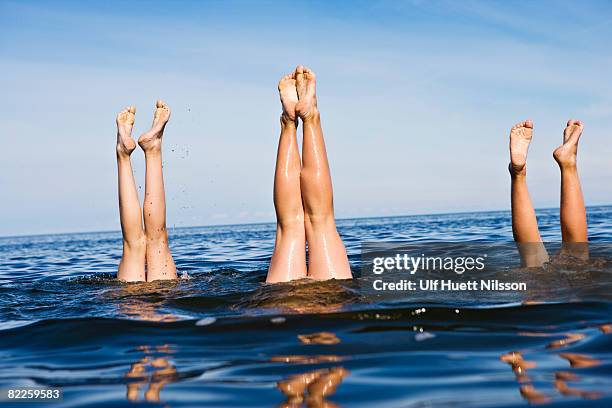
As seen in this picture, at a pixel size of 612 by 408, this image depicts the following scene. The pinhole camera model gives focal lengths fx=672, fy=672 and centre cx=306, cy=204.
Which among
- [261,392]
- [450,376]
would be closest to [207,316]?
[261,392]

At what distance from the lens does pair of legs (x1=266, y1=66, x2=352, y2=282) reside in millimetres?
5410

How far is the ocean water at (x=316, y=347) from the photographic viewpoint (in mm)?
3137

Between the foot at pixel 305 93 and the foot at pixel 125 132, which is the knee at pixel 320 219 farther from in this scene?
the foot at pixel 125 132

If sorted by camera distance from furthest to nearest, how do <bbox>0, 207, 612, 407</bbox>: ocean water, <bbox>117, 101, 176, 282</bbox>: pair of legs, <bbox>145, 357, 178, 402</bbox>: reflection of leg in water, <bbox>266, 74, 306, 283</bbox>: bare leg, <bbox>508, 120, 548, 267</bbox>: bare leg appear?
<bbox>117, 101, 176, 282</bbox>: pair of legs, <bbox>508, 120, 548, 267</bbox>: bare leg, <bbox>266, 74, 306, 283</bbox>: bare leg, <bbox>145, 357, 178, 402</bbox>: reflection of leg in water, <bbox>0, 207, 612, 407</bbox>: ocean water

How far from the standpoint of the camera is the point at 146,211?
21.9 ft

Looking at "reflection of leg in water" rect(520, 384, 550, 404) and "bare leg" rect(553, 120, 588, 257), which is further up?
"bare leg" rect(553, 120, 588, 257)

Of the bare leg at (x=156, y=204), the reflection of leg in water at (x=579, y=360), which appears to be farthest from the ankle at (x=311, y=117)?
the reflection of leg in water at (x=579, y=360)

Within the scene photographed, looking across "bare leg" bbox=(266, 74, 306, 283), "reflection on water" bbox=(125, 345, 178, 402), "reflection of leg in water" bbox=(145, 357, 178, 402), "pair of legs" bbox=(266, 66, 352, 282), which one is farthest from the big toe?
"reflection of leg in water" bbox=(145, 357, 178, 402)

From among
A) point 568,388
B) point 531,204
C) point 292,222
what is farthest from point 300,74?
point 568,388

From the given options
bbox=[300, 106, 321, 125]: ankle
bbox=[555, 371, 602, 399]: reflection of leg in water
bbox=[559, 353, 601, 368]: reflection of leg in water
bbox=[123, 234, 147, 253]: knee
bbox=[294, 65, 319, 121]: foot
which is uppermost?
bbox=[294, 65, 319, 121]: foot

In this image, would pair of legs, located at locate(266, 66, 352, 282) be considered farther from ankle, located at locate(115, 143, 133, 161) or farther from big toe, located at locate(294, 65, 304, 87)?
ankle, located at locate(115, 143, 133, 161)

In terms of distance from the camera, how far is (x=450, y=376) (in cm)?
334

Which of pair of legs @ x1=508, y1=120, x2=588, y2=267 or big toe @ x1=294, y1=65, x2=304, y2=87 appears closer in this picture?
big toe @ x1=294, y1=65, x2=304, y2=87

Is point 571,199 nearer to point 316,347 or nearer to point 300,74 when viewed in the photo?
point 300,74
